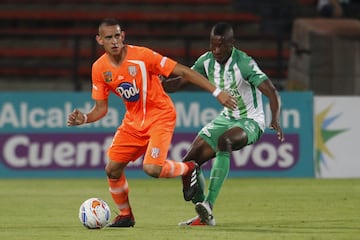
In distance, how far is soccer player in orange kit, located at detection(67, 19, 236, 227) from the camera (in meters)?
9.71

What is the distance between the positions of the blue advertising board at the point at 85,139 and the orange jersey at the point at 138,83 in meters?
6.39

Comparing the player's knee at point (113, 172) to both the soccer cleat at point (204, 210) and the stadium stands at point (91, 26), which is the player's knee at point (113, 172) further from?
the stadium stands at point (91, 26)

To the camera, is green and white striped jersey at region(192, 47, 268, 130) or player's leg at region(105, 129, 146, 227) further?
green and white striped jersey at region(192, 47, 268, 130)

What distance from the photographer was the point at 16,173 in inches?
644

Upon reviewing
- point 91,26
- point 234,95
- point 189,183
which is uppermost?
point 234,95

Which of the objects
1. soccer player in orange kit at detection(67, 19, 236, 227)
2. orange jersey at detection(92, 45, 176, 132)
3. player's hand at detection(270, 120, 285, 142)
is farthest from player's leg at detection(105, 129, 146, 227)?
player's hand at detection(270, 120, 285, 142)

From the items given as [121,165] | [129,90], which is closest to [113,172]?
[121,165]

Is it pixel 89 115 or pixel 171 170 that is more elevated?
pixel 89 115

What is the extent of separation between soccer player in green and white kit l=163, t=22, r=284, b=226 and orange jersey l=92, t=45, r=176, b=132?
0.64 meters

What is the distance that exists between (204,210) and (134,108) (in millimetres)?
1122

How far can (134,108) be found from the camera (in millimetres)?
9914

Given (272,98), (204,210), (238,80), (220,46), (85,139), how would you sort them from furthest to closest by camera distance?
(85,139) → (238,80) → (272,98) → (220,46) → (204,210)

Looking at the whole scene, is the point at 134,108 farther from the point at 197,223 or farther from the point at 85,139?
the point at 85,139

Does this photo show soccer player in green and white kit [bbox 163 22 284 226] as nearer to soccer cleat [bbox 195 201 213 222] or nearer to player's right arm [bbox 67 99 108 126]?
soccer cleat [bbox 195 201 213 222]
